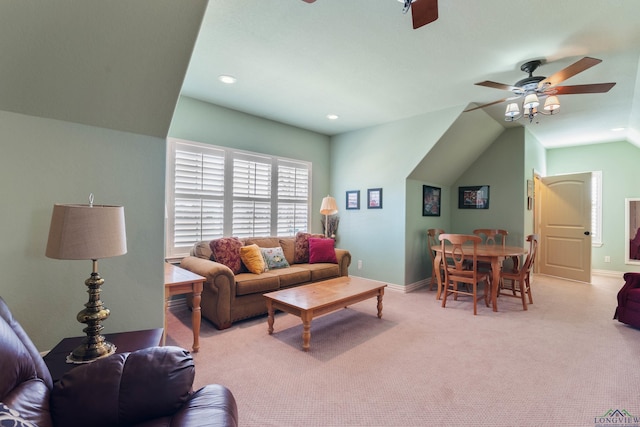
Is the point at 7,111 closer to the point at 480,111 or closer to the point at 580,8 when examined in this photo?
the point at 580,8

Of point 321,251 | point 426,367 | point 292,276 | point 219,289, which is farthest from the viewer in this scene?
point 321,251

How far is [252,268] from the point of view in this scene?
138 inches

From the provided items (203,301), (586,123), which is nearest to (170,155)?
(203,301)

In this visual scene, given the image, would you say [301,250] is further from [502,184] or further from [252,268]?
[502,184]

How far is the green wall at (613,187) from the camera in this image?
5.54m

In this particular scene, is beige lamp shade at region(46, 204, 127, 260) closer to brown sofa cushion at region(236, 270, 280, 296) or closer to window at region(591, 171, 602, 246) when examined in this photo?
brown sofa cushion at region(236, 270, 280, 296)

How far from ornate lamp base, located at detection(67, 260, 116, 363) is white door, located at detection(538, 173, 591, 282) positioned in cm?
690

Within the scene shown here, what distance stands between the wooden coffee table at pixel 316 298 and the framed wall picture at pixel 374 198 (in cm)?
173

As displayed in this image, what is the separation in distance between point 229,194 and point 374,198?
2324 millimetres

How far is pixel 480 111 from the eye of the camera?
4.08 m

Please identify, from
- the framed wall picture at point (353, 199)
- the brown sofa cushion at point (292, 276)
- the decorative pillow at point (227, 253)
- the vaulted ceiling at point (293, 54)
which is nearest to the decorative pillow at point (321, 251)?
the brown sofa cushion at point (292, 276)

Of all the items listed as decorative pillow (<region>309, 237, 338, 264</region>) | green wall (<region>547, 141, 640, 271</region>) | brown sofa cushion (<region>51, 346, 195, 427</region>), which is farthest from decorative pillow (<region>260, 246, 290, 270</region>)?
green wall (<region>547, 141, 640, 271</region>)

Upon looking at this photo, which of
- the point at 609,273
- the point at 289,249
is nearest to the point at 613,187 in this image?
the point at 609,273

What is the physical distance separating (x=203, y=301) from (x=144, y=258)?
55.0 inches
